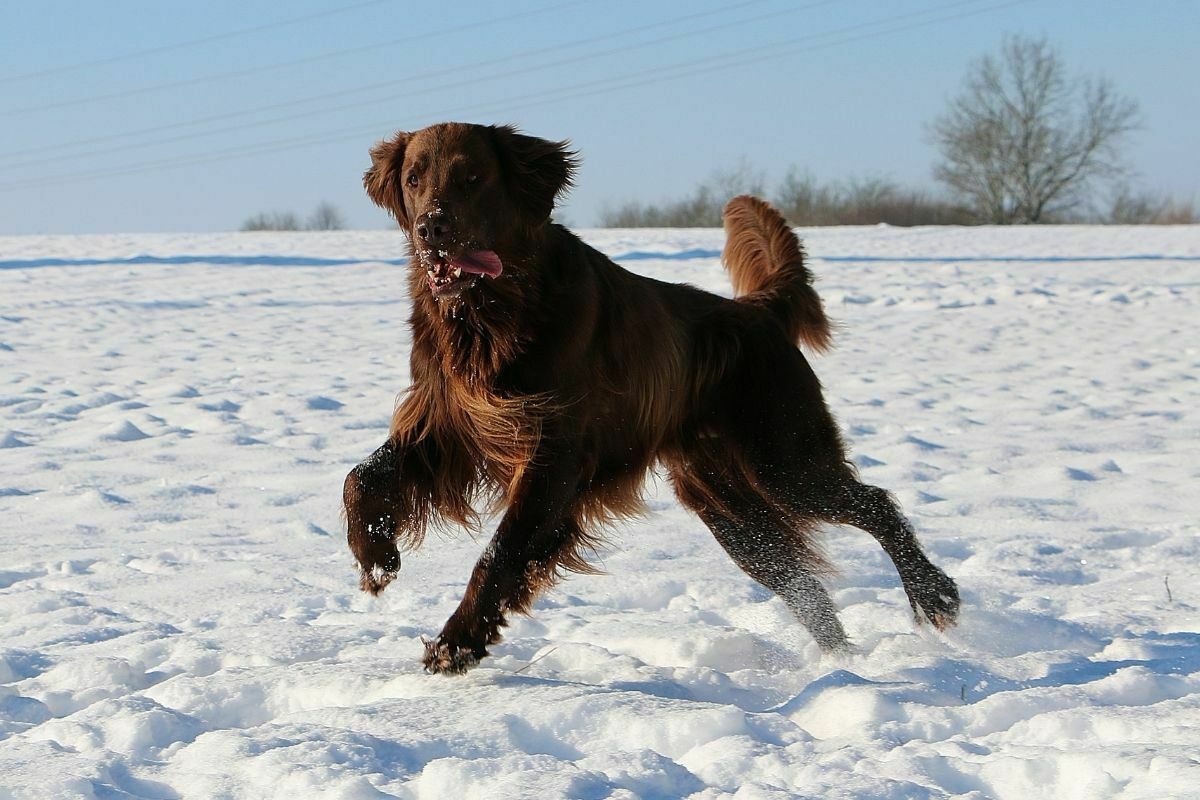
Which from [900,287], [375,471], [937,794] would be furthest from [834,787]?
[900,287]

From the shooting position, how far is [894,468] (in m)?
6.07

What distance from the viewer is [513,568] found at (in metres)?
3.13

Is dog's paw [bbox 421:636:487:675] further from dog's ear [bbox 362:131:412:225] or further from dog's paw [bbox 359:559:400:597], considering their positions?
dog's ear [bbox 362:131:412:225]

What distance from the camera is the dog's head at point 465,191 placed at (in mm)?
3180

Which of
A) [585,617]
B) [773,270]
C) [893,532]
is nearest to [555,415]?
[585,617]

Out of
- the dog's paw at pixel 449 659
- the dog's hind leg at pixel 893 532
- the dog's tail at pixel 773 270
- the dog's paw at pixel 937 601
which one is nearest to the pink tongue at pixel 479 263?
the dog's paw at pixel 449 659

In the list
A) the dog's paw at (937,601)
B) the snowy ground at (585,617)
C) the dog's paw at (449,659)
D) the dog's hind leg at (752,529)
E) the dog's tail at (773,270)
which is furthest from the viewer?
the dog's tail at (773,270)

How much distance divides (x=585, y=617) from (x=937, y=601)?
1040 millimetres

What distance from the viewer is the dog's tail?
4266mm

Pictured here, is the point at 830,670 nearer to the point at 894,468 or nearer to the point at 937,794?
the point at 937,794

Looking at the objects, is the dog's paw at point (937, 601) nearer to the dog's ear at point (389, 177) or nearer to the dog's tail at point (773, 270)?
the dog's tail at point (773, 270)

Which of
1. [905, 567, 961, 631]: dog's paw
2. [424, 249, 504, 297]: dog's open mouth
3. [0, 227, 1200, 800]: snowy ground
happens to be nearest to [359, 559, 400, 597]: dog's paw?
[0, 227, 1200, 800]: snowy ground

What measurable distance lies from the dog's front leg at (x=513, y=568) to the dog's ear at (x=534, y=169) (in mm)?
696

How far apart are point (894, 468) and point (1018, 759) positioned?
3.76 meters
